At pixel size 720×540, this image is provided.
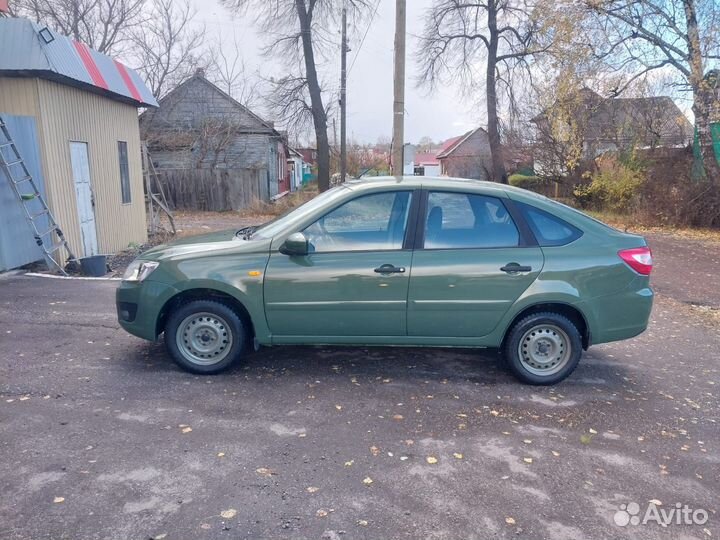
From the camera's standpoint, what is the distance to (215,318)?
15.0ft

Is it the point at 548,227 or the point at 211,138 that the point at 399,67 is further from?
the point at 211,138

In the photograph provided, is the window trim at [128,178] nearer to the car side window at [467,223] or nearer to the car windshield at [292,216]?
the car windshield at [292,216]

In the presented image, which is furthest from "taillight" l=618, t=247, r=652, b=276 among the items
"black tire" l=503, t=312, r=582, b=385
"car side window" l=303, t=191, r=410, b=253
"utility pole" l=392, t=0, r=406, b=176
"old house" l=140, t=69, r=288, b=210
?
"old house" l=140, t=69, r=288, b=210

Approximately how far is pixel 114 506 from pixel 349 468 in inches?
51.4

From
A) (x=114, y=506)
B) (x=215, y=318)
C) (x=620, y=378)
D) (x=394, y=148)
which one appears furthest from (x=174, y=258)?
(x=394, y=148)

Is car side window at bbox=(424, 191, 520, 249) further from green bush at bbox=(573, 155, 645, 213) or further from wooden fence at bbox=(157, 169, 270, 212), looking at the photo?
wooden fence at bbox=(157, 169, 270, 212)

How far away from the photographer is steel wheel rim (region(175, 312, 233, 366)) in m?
4.57

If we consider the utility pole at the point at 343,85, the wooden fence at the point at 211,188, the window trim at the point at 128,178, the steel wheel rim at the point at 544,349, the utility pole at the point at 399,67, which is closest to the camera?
the steel wheel rim at the point at 544,349

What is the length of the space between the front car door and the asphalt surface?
49 cm

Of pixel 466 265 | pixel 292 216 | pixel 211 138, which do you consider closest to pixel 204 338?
pixel 292 216

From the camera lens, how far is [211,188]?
25.0m

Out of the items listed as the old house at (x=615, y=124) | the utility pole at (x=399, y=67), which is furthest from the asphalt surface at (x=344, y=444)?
the old house at (x=615, y=124)

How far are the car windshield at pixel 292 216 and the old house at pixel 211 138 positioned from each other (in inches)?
813

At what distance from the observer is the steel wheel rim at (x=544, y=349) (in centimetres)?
455
